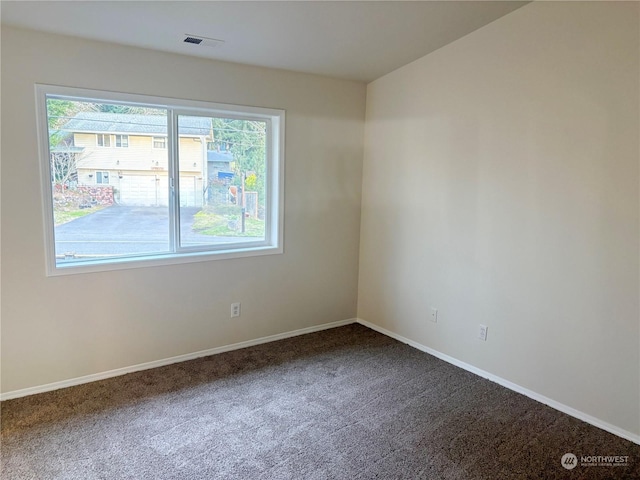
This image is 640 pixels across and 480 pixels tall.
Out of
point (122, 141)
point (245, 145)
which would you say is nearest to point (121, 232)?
point (122, 141)

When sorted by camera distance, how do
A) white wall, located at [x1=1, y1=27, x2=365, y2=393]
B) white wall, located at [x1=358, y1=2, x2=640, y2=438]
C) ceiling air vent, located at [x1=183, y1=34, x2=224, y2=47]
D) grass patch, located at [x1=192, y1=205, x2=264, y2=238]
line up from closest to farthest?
white wall, located at [x1=358, y1=2, x2=640, y2=438] → white wall, located at [x1=1, y1=27, x2=365, y2=393] → ceiling air vent, located at [x1=183, y1=34, x2=224, y2=47] → grass patch, located at [x1=192, y1=205, x2=264, y2=238]

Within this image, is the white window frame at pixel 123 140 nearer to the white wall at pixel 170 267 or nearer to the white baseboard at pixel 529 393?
the white wall at pixel 170 267

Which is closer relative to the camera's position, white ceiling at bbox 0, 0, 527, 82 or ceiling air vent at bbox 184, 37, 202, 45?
white ceiling at bbox 0, 0, 527, 82

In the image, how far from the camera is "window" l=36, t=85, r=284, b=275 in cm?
287

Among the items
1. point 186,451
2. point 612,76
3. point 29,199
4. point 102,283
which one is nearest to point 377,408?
point 186,451

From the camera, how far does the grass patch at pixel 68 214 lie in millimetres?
2881

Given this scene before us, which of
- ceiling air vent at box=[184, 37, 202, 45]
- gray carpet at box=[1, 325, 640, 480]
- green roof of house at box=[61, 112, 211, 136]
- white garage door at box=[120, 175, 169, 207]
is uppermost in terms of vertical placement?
A: ceiling air vent at box=[184, 37, 202, 45]

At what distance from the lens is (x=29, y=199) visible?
105 inches

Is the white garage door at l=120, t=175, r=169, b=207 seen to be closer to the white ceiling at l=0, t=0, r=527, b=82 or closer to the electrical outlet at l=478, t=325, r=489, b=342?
the white ceiling at l=0, t=0, r=527, b=82

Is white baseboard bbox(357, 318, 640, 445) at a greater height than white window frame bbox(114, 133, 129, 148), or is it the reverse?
white window frame bbox(114, 133, 129, 148)

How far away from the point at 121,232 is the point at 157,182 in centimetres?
46

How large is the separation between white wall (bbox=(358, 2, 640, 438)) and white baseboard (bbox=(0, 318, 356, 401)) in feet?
2.94

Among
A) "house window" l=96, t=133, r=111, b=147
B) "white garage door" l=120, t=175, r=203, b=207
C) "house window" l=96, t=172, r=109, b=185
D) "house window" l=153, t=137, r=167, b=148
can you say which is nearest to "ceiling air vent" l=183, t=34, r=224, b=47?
"house window" l=153, t=137, r=167, b=148

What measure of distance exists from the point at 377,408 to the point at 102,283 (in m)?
2.09
